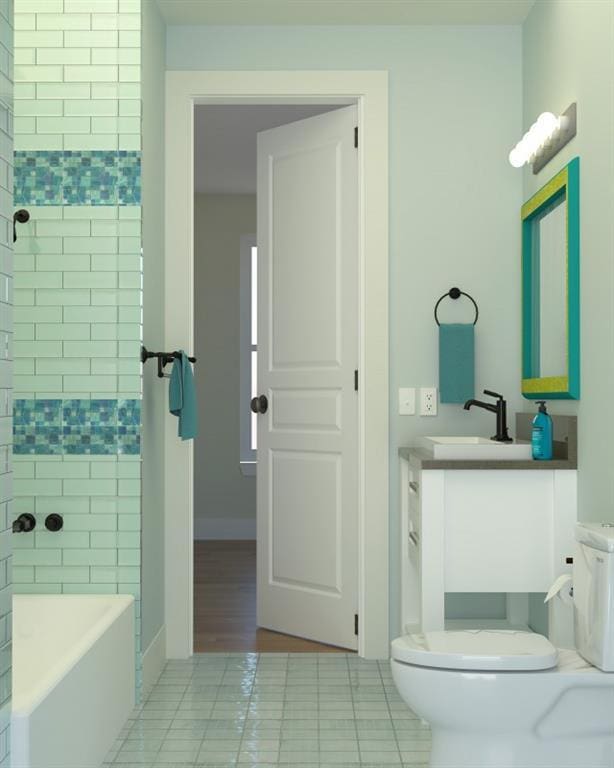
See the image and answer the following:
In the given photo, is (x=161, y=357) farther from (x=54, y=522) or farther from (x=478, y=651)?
(x=478, y=651)

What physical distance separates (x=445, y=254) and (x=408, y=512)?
1.09m

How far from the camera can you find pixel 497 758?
8.72 feet

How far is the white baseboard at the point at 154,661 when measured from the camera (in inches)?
149

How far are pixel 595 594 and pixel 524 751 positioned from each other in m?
0.44

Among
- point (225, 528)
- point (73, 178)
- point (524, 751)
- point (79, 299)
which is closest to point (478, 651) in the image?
point (524, 751)

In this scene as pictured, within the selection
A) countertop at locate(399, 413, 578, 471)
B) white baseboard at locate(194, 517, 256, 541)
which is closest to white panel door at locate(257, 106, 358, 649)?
countertop at locate(399, 413, 578, 471)

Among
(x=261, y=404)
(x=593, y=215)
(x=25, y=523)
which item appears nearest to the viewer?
(x=593, y=215)

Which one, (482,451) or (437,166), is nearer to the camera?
(482,451)

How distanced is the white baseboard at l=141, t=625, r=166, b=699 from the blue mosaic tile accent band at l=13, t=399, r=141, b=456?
781mm

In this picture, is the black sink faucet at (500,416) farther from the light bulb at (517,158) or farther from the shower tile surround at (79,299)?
the shower tile surround at (79,299)

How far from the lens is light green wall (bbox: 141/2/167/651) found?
3.82 meters

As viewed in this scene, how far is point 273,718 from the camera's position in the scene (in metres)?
3.48

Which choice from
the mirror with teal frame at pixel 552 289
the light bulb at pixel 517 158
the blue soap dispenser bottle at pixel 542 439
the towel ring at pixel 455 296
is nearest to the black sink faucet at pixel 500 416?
the mirror with teal frame at pixel 552 289

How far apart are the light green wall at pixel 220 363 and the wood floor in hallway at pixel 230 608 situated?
495 millimetres
